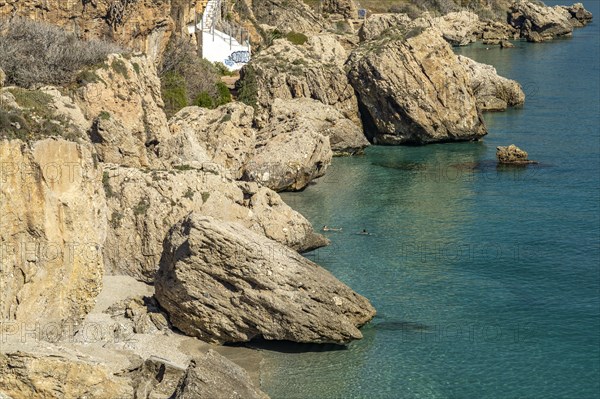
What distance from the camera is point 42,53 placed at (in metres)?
38.3

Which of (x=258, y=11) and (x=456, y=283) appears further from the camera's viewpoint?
(x=258, y=11)

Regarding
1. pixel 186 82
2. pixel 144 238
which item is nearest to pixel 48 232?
pixel 144 238

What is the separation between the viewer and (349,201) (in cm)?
4294

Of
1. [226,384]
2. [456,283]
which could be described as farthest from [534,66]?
[226,384]

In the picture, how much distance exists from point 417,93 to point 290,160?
1494 cm

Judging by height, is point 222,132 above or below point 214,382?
above

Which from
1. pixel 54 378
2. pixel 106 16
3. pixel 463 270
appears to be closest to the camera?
pixel 54 378

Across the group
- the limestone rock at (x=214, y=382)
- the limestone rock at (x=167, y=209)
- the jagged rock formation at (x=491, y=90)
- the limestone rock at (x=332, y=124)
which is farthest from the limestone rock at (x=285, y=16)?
the limestone rock at (x=214, y=382)

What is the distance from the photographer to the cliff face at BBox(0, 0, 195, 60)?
4478 centimetres

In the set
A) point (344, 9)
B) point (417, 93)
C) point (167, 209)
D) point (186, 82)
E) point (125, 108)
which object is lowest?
point (167, 209)

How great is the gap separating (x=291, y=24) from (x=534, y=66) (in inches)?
945

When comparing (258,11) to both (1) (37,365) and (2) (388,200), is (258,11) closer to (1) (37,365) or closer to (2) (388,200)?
(2) (388,200)

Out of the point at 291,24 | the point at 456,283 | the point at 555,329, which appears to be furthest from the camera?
the point at 291,24

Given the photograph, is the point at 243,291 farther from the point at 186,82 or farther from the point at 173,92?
the point at 186,82
